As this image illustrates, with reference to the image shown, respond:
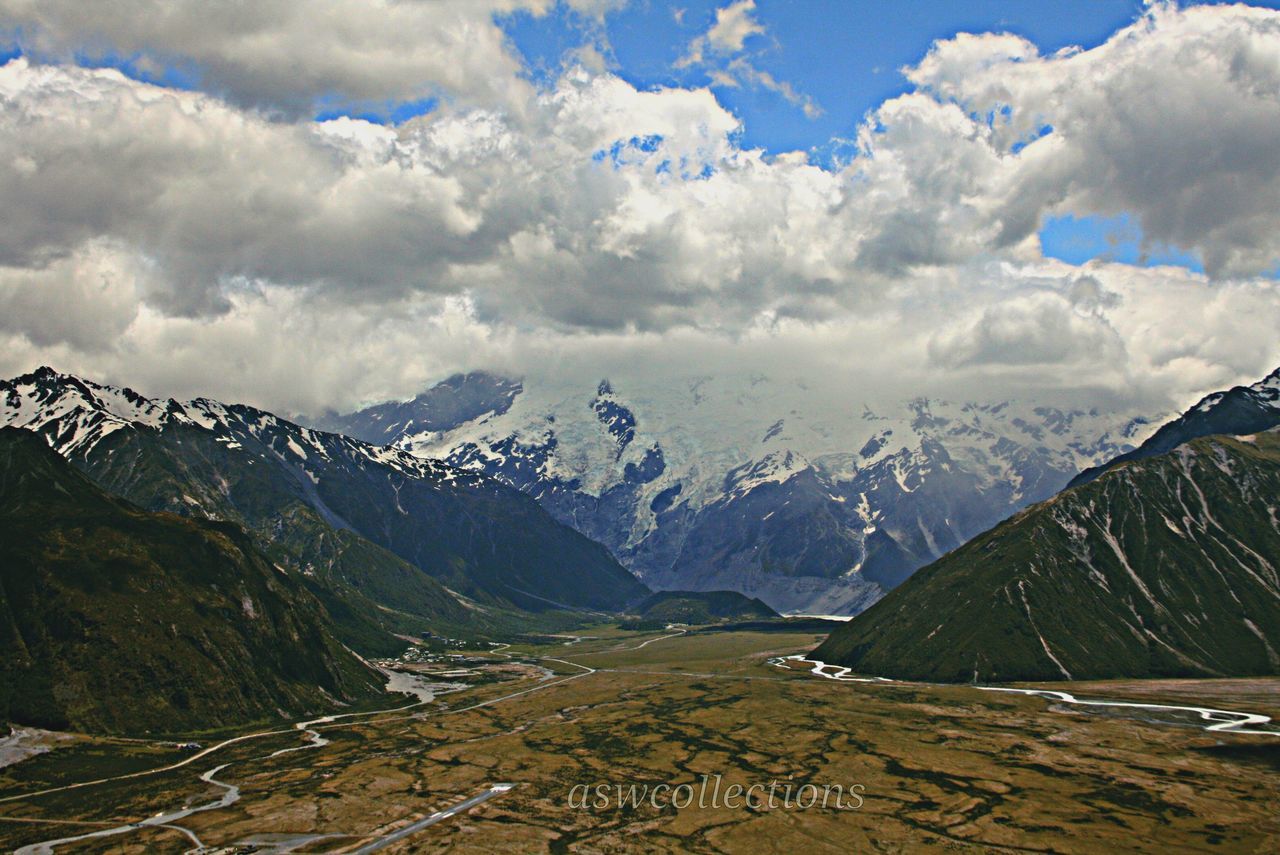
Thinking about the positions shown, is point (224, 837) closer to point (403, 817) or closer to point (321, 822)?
point (321, 822)

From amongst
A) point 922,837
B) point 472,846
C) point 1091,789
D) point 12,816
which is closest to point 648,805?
point 472,846

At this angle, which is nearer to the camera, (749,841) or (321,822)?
(749,841)

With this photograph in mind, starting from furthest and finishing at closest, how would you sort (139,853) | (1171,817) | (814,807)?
1. (814,807)
2. (1171,817)
3. (139,853)

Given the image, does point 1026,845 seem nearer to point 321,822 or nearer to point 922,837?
point 922,837

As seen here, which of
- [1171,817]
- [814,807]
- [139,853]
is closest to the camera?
[139,853]

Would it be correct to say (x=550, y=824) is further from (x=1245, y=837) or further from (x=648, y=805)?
(x=1245, y=837)

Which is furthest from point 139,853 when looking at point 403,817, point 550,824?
point 550,824

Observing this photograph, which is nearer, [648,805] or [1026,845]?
[1026,845]

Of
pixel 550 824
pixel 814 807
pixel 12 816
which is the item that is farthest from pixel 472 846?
pixel 12 816
